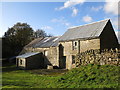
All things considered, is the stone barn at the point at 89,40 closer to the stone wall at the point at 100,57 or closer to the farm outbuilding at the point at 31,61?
the stone wall at the point at 100,57

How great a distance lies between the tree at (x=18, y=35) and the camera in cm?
5206

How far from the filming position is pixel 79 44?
25609mm

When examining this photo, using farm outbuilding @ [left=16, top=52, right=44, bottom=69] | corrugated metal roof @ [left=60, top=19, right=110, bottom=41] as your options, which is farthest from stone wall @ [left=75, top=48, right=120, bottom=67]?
farm outbuilding @ [left=16, top=52, right=44, bottom=69]

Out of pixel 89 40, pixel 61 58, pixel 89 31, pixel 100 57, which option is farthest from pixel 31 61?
pixel 100 57

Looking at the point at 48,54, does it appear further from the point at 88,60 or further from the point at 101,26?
the point at 88,60

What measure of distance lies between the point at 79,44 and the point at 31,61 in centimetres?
1114

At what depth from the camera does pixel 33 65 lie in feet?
102

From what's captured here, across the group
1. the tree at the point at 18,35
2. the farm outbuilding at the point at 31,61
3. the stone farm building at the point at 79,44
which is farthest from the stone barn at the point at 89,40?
the tree at the point at 18,35

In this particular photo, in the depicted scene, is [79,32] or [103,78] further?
[79,32]

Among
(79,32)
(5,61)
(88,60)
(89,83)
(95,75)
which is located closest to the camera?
(89,83)

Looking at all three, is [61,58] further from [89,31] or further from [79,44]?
[89,31]

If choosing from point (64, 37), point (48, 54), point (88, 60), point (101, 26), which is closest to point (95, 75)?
point (88, 60)

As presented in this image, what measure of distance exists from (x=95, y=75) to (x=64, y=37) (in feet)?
57.4

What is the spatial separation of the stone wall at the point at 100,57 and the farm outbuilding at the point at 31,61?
13.4m
